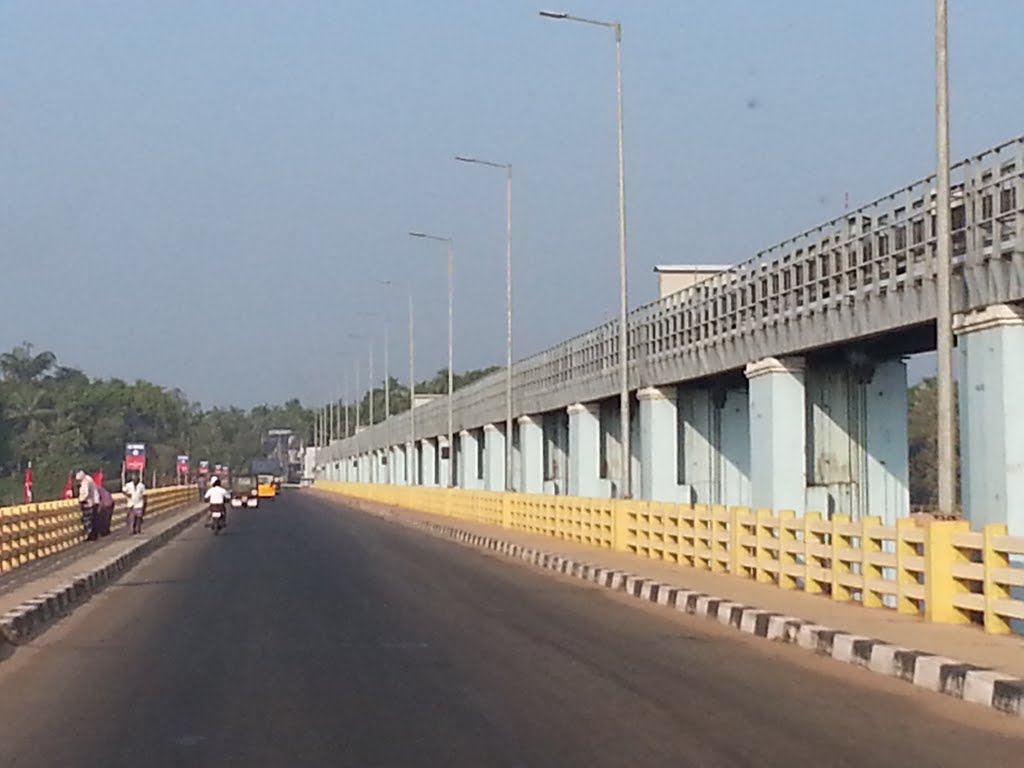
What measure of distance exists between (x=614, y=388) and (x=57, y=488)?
2917cm

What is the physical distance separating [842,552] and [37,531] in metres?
16.3

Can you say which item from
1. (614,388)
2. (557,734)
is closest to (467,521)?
(614,388)

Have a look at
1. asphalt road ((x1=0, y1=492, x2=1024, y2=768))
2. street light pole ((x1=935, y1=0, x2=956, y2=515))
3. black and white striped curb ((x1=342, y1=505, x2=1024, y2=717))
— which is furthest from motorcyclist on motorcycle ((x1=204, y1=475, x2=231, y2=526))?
street light pole ((x1=935, y1=0, x2=956, y2=515))

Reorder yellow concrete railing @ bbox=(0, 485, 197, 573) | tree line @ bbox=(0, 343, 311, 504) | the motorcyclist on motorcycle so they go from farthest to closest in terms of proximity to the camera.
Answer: tree line @ bbox=(0, 343, 311, 504)
the motorcyclist on motorcycle
yellow concrete railing @ bbox=(0, 485, 197, 573)

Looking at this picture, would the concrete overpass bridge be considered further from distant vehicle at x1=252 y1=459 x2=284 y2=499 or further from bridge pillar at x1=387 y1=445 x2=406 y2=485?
distant vehicle at x1=252 y1=459 x2=284 y2=499

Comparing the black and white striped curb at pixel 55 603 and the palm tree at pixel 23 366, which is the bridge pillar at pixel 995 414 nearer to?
the black and white striped curb at pixel 55 603

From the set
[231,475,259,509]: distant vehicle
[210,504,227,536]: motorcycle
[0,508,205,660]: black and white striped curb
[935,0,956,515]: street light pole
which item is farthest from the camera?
[231,475,259,509]: distant vehicle

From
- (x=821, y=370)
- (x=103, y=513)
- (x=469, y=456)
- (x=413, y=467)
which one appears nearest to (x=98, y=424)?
(x=413, y=467)

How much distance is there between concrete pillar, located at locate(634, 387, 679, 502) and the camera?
38125 mm

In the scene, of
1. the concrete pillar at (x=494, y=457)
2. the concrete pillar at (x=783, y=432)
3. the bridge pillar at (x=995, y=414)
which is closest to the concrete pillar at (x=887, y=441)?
the concrete pillar at (x=783, y=432)

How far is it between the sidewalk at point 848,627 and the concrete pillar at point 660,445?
1058 centimetres

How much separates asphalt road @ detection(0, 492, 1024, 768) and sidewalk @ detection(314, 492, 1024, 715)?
27 cm

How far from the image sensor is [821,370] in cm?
3159

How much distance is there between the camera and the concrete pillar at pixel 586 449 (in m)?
46.3
